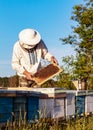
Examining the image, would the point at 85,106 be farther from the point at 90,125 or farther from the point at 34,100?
the point at 34,100

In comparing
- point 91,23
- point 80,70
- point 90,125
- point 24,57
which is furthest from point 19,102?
point 91,23

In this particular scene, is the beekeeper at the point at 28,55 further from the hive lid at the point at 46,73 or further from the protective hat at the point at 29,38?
the hive lid at the point at 46,73

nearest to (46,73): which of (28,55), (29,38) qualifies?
(28,55)

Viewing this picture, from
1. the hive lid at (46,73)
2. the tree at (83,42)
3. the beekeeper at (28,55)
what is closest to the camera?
the hive lid at (46,73)

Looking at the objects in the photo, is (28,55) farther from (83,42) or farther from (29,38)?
(83,42)

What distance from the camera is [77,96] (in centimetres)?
929

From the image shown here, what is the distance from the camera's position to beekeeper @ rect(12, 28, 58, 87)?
870cm

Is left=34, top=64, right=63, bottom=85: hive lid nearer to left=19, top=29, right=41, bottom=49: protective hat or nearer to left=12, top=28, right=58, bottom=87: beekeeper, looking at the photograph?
left=12, top=28, right=58, bottom=87: beekeeper

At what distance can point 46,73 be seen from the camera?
8570 mm

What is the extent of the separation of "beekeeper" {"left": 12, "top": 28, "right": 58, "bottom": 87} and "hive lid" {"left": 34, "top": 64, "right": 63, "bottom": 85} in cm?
14

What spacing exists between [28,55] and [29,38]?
45cm

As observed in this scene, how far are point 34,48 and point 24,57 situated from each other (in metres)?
0.36

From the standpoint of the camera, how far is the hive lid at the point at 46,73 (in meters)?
8.47

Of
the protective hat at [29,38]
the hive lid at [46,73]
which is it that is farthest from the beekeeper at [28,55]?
the hive lid at [46,73]
